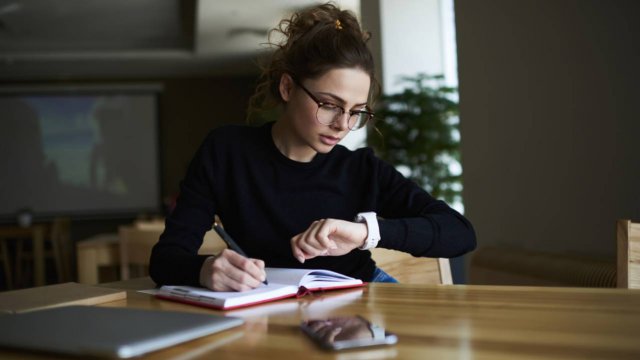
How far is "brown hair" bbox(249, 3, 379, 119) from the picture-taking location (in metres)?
1.47

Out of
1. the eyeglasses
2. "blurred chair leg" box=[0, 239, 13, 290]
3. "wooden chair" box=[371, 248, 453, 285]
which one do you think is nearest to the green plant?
"wooden chair" box=[371, 248, 453, 285]

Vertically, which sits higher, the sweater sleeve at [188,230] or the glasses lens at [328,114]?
the glasses lens at [328,114]

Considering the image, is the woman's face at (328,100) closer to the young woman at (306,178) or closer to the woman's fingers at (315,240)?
the young woman at (306,178)

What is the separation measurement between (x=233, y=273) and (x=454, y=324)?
16.2 inches

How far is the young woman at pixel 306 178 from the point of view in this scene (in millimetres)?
1445

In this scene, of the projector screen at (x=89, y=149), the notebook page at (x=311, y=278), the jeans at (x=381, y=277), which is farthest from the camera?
the projector screen at (x=89, y=149)

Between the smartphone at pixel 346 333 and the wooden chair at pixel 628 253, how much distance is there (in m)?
0.53

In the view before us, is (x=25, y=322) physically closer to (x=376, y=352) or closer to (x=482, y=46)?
(x=376, y=352)

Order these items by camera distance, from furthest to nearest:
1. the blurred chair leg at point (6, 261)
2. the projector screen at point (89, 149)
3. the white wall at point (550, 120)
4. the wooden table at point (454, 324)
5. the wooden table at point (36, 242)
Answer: the projector screen at point (89, 149) < the blurred chair leg at point (6, 261) < the wooden table at point (36, 242) < the white wall at point (550, 120) < the wooden table at point (454, 324)

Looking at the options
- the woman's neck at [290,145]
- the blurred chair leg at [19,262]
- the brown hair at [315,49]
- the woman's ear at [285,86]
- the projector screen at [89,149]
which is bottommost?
the blurred chair leg at [19,262]

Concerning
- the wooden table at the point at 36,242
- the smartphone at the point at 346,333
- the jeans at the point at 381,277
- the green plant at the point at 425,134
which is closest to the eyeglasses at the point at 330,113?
the jeans at the point at 381,277

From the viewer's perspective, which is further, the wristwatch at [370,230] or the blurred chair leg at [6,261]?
the blurred chair leg at [6,261]

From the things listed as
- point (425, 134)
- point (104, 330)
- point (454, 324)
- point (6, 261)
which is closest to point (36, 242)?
point (6, 261)

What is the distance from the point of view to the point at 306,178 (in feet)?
5.22
